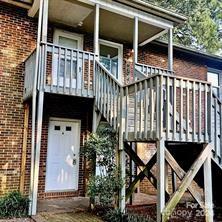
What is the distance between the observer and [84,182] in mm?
8523

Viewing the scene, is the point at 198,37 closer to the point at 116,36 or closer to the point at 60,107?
the point at 116,36

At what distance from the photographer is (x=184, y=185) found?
514 cm

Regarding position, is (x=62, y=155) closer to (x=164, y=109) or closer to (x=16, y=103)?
(x=16, y=103)

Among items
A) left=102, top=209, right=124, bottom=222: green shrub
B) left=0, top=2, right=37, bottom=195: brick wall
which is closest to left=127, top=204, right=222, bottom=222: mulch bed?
left=102, top=209, right=124, bottom=222: green shrub

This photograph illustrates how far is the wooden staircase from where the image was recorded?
513 cm

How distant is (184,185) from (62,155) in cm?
441

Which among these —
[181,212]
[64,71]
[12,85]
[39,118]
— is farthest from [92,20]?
[181,212]

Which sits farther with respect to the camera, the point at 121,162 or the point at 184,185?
the point at 121,162

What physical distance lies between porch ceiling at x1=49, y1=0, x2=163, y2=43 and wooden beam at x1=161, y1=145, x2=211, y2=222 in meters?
4.71

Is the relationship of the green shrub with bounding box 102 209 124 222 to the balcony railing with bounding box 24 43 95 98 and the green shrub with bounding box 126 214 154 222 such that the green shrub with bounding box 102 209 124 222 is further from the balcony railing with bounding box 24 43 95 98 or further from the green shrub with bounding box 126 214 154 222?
the balcony railing with bounding box 24 43 95 98

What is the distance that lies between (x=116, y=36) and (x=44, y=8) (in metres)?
3.32

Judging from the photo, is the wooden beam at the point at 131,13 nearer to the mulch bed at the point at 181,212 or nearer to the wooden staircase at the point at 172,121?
the wooden staircase at the point at 172,121

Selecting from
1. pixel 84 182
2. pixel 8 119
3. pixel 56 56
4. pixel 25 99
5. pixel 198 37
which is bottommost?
pixel 84 182

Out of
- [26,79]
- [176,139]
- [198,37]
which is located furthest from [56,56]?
[198,37]
